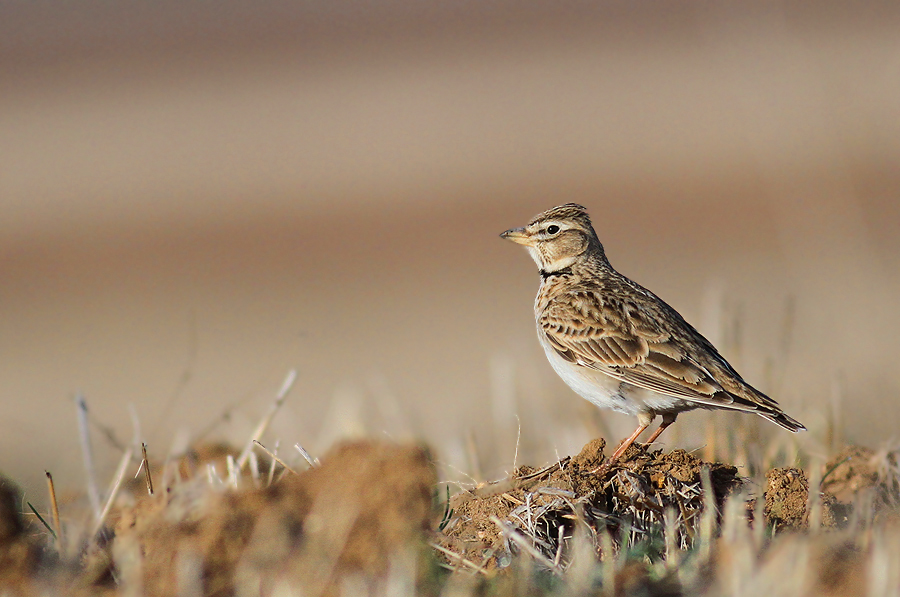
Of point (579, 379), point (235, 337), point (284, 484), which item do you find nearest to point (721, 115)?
point (235, 337)

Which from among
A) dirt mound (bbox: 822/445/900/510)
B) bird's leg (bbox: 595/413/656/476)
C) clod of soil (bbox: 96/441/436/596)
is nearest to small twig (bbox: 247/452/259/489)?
clod of soil (bbox: 96/441/436/596)

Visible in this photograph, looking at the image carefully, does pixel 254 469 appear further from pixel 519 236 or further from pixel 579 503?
pixel 519 236

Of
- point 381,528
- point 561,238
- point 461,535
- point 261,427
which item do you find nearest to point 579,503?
point 461,535

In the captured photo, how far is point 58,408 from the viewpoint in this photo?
40.2 feet

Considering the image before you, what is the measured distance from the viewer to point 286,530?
4125mm

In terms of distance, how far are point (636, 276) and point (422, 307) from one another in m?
3.55

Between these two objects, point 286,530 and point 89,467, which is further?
point 89,467

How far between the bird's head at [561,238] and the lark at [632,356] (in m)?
0.19

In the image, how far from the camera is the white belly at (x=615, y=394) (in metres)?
5.97

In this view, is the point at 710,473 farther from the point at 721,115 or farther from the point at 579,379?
the point at 721,115

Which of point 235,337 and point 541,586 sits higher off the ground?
point 541,586

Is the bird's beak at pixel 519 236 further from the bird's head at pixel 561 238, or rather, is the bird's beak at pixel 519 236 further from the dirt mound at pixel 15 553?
the dirt mound at pixel 15 553

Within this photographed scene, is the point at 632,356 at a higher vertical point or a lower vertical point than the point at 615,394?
higher

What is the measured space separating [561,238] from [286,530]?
391cm
